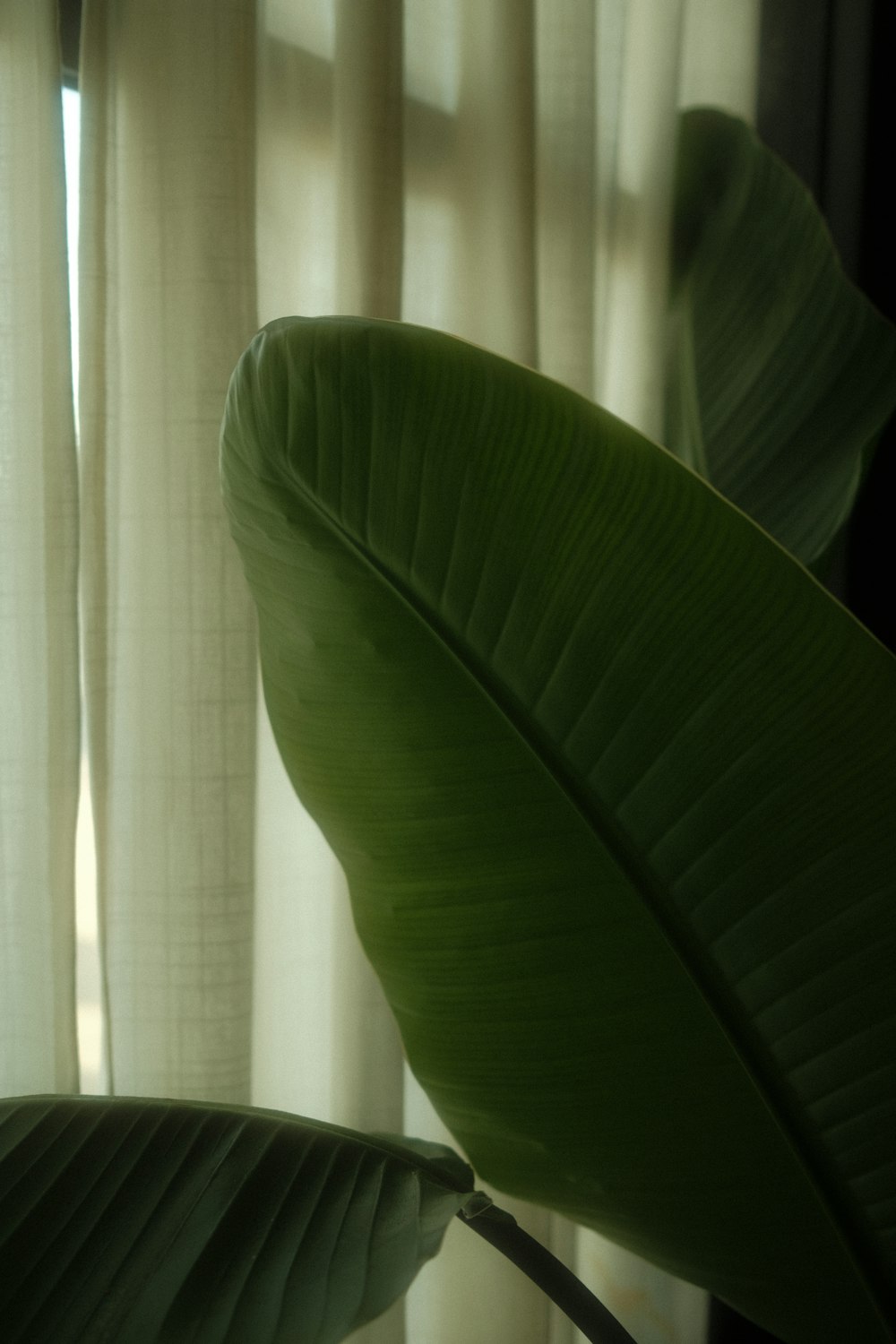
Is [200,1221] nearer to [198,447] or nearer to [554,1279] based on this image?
[554,1279]

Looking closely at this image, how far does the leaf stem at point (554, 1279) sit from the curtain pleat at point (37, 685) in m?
0.38

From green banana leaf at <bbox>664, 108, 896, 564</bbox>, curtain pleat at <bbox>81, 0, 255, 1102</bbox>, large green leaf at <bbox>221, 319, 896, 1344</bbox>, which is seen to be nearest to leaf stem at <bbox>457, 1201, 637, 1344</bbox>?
large green leaf at <bbox>221, 319, 896, 1344</bbox>

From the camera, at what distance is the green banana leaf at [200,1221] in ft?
1.13

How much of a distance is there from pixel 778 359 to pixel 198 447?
0.51 meters

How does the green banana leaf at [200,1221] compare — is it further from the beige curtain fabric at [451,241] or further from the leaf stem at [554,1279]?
the beige curtain fabric at [451,241]

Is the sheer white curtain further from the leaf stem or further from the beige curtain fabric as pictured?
the leaf stem

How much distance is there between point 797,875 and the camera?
348 millimetres

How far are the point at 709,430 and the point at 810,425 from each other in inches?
3.5

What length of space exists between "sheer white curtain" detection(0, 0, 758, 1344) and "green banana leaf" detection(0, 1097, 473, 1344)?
32cm

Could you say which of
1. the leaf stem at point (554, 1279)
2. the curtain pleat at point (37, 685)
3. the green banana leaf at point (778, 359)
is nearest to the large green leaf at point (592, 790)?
the leaf stem at point (554, 1279)

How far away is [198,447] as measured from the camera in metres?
0.74

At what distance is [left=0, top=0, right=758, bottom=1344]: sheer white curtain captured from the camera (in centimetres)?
70

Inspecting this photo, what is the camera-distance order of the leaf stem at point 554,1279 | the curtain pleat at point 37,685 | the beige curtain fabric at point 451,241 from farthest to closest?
the beige curtain fabric at point 451,241, the curtain pleat at point 37,685, the leaf stem at point 554,1279

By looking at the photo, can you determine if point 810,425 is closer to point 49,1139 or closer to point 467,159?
point 467,159
